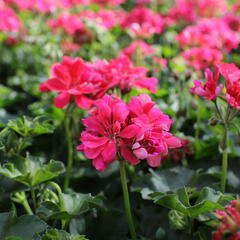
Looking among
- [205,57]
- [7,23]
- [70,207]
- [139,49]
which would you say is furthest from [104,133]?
[7,23]

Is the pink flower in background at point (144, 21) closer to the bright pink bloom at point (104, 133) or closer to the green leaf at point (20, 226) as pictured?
the bright pink bloom at point (104, 133)

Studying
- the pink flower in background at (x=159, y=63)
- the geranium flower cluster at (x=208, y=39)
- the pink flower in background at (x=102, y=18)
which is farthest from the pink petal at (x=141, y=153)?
the pink flower in background at (x=102, y=18)

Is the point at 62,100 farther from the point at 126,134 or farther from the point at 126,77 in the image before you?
the point at 126,134

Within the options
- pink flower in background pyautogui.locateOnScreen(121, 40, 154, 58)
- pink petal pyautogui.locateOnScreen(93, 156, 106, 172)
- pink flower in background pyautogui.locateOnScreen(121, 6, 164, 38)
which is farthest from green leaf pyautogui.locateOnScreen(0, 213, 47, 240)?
pink flower in background pyautogui.locateOnScreen(121, 6, 164, 38)

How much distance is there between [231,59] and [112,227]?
5.66ft

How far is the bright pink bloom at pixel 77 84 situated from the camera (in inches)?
65.7

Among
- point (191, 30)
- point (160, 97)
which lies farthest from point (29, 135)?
point (191, 30)

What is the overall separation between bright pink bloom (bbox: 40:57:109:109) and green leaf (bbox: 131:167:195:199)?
1.17 ft

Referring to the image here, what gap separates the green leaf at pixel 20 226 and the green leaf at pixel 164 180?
1.39ft

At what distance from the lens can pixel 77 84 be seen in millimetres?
1733

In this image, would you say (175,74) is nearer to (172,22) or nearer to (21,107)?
(21,107)

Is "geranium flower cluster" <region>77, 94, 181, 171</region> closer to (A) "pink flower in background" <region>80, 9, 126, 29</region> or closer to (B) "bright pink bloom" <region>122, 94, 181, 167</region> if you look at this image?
(B) "bright pink bloom" <region>122, 94, 181, 167</region>

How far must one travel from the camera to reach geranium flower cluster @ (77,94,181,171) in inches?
50.8

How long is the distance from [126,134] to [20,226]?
455 mm
